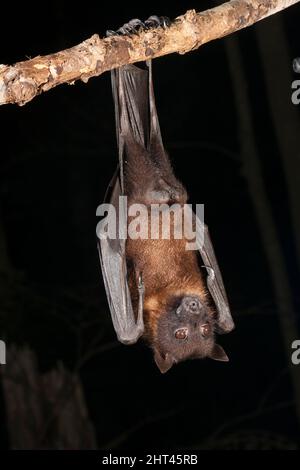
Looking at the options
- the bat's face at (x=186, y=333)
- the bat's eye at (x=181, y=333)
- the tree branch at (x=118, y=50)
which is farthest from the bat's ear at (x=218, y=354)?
the tree branch at (x=118, y=50)

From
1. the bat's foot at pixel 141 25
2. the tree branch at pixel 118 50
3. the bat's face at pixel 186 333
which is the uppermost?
the bat's foot at pixel 141 25

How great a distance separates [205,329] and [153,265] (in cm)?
68

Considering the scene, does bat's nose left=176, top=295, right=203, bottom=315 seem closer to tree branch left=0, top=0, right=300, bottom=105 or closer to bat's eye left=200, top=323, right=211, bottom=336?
bat's eye left=200, top=323, right=211, bottom=336

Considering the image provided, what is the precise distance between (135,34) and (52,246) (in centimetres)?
993

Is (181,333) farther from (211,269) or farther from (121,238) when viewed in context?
(121,238)

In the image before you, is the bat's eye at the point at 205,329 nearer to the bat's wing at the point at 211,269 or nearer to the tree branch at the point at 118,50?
the bat's wing at the point at 211,269

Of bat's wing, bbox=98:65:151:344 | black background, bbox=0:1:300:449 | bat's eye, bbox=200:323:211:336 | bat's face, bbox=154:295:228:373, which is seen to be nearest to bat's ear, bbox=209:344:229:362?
bat's face, bbox=154:295:228:373

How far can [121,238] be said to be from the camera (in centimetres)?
562

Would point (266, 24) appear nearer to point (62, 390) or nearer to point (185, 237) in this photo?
point (185, 237)

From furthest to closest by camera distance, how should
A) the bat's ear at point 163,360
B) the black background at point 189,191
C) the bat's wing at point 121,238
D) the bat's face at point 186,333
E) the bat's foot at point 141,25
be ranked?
1. the black background at point 189,191
2. the bat's face at point 186,333
3. the bat's ear at point 163,360
4. the bat's wing at point 121,238
5. the bat's foot at point 141,25

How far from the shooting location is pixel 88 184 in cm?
1459

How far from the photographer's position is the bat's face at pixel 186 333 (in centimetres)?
621

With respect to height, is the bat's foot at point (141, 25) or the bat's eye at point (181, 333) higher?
the bat's foot at point (141, 25)

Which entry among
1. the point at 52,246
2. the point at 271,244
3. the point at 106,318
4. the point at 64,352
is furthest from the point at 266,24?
the point at 52,246
